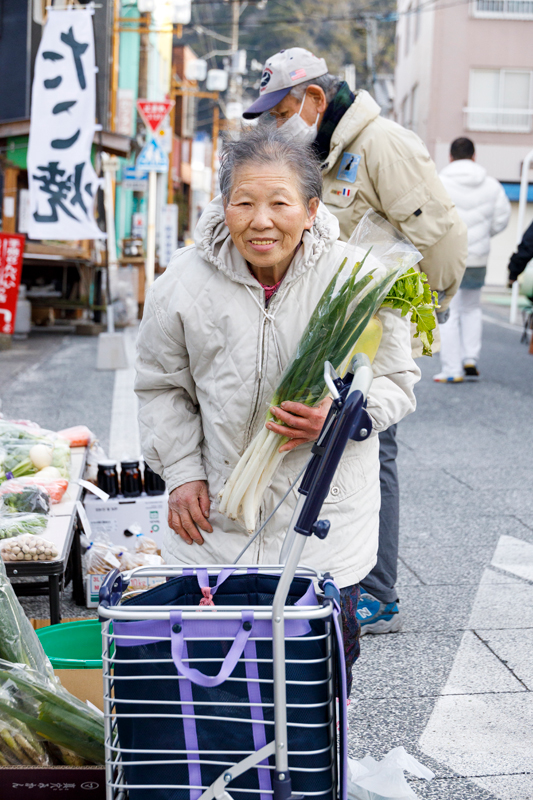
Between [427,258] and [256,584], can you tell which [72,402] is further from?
[256,584]

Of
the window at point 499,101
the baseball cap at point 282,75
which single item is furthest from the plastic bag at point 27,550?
the window at point 499,101

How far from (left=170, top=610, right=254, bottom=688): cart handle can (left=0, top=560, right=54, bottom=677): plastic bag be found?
2.35 ft

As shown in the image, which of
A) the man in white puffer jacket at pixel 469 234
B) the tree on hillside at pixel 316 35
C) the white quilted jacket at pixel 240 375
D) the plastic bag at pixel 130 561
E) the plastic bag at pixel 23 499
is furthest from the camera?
the tree on hillside at pixel 316 35

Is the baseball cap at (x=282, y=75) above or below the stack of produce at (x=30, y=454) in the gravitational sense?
above

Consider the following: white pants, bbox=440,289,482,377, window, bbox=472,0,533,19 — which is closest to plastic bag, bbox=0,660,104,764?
white pants, bbox=440,289,482,377

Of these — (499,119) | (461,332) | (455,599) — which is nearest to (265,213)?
(455,599)

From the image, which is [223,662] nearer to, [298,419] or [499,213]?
[298,419]

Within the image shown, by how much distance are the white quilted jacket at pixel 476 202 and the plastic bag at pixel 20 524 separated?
6.47 meters

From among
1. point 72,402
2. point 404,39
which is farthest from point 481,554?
point 404,39

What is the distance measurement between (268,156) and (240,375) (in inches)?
21.4

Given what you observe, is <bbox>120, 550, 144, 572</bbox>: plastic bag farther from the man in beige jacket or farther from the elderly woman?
the elderly woman

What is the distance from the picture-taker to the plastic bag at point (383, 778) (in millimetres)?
2100

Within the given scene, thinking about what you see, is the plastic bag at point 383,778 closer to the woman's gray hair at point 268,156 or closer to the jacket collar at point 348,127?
the woman's gray hair at point 268,156

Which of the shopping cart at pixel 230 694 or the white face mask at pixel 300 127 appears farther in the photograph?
the white face mask at pixel 300 127
